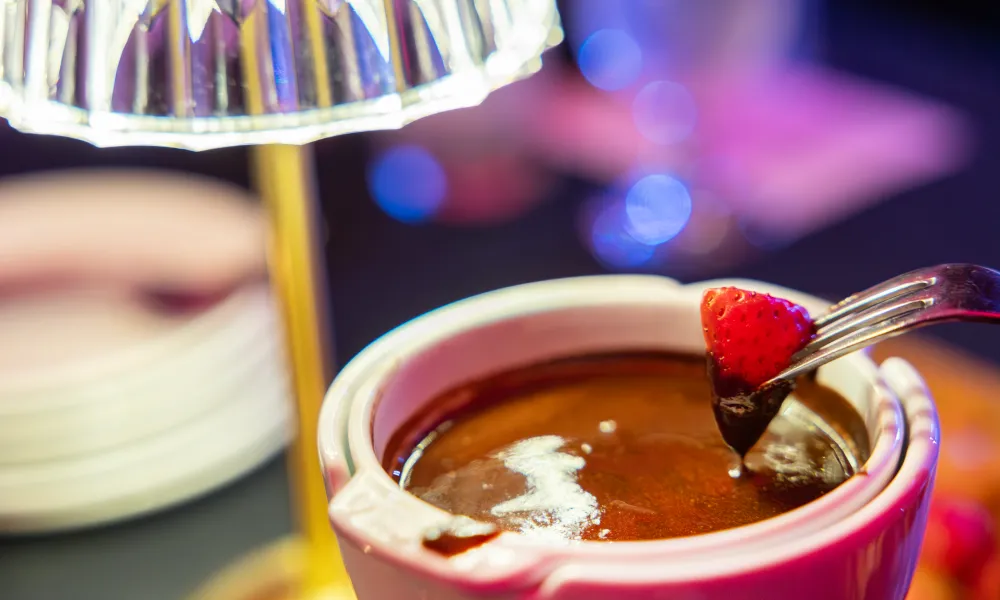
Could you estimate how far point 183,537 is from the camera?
0.81 meters

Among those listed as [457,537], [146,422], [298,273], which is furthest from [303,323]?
[457,537]

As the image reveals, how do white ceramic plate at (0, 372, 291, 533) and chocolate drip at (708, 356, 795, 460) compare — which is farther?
white ceramic plate at (0, 372, 291, 533)

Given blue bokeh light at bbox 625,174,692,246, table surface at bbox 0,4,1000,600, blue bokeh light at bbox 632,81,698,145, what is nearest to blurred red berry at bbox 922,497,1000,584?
table surface at bbox 0,4,1000,600

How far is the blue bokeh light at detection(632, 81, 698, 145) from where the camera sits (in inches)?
69.1

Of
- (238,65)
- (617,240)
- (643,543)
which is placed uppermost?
(238,65)

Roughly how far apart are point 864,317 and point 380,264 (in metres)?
0.91

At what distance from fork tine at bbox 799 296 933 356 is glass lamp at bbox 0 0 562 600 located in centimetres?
22

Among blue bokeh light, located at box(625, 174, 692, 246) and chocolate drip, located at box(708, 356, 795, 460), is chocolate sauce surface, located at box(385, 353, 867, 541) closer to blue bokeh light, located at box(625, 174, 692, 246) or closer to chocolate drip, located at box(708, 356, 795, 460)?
chocolate drip, located at box(708, 356, 795, 460)

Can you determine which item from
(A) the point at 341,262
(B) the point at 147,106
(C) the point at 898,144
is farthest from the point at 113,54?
(C) the point at 898,144

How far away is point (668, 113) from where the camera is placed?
1.76 m

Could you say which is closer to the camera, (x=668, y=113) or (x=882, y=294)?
(x=882, y=294)

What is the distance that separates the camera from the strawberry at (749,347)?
436mm

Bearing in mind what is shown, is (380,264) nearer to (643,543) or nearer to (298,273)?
(298,273)

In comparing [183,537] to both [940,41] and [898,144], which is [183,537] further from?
[940,41]
